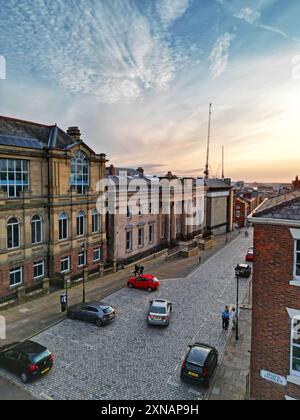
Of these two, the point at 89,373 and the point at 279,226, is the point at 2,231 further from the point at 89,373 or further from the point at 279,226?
the point at 279,226

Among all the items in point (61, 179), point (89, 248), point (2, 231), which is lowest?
point (89, 248)

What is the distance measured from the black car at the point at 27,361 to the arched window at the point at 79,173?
55.3 ft

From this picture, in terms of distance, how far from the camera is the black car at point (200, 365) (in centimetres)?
1312

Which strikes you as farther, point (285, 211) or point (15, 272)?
point (15, 272)

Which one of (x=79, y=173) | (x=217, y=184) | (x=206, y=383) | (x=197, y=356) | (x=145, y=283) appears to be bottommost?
(x=206, y=383)

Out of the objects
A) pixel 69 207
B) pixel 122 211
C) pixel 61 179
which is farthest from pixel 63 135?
pixel 122 211

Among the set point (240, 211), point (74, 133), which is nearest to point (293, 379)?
point (74, 133)

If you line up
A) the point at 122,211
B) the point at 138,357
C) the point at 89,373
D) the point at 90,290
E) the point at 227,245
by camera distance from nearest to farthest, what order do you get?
the point at 89,373
the point at 138,357
the point at 90,290
the point at 122,211
the point at 227,245

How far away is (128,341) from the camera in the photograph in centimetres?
1731

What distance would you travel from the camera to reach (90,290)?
26.1 m

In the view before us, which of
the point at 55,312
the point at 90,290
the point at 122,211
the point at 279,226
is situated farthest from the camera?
the point at 122,211

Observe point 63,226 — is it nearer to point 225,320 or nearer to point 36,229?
point 36,229

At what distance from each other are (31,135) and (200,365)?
22936 mm
